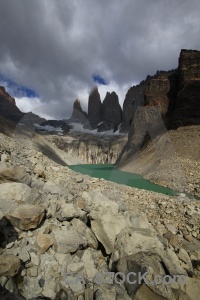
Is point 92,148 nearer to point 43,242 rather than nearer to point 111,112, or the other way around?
point 111,112

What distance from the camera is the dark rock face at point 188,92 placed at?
1489 inches

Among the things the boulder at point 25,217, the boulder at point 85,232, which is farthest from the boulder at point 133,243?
the boulder at point 25,217

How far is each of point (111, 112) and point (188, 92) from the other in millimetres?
140922

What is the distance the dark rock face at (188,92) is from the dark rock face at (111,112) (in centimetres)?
13115

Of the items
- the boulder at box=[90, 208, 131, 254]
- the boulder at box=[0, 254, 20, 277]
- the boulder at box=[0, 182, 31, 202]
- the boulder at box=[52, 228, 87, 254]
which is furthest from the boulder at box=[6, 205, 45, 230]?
the boulder at box=[90, 208, 131, 254]

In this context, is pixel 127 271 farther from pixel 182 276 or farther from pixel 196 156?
pixel 196 156

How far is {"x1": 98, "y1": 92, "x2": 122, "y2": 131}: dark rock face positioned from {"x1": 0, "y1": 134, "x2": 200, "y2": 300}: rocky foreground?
168 metres

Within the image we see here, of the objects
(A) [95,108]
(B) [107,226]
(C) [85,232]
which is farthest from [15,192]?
(A) [95,108]

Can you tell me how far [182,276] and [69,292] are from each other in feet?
9.15

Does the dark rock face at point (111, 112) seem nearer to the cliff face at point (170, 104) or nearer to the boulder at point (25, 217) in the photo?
the cliff face at point (170, 104)

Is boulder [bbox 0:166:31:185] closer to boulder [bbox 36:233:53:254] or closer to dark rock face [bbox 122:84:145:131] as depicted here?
boulder [bbox 36:233:53:254]

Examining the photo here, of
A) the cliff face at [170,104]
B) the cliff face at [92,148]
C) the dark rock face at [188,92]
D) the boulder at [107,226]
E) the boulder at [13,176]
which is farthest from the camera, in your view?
the cliff face at [92,148]

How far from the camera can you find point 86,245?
584 centimetres

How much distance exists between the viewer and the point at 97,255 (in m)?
Result: 5.77
